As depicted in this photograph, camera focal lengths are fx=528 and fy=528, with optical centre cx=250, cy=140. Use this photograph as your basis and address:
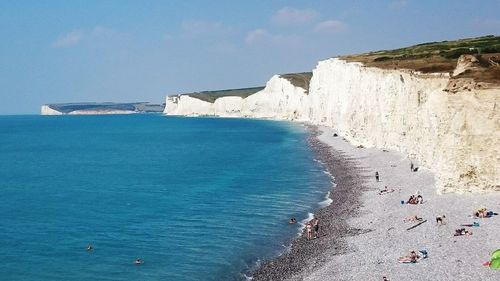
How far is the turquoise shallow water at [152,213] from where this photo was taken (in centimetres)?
2720

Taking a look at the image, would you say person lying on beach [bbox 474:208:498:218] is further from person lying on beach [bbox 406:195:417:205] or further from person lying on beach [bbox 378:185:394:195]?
person lying on beach [bbox 378:185:394:195]

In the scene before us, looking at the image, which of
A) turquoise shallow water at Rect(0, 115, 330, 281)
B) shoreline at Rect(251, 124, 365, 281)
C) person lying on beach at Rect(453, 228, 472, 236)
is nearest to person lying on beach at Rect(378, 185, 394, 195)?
shoreline at Rect(251, 124, 365, 281)

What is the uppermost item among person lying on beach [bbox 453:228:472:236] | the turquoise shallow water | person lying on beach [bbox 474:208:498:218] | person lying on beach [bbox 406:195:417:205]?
person lying on beach [bbox 474:208:498:218]

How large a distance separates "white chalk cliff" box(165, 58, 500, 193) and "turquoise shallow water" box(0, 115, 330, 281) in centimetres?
926

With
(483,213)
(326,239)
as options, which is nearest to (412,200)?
(483,213)

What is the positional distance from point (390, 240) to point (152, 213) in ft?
59.9

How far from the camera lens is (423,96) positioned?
49688 millimetres

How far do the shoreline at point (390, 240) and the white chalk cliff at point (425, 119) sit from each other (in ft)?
5.27

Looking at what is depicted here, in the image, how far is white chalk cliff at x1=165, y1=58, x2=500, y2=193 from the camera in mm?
32031

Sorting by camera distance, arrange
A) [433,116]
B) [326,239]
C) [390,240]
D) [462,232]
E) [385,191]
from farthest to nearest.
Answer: [385,191] < [433,116] < [326,239] < [390,240] < [462,232]

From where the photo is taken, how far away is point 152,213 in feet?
128

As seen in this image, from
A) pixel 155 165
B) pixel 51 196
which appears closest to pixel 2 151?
pixel 155 165

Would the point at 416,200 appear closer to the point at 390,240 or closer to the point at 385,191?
the point at 385,191

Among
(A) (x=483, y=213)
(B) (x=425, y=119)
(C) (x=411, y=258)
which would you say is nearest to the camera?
(C) (x=411, y=258)
